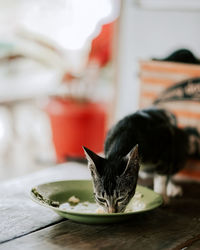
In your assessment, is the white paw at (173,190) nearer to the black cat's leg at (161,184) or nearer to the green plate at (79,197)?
the black cat's leg at (161,184)

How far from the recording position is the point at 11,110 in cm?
437

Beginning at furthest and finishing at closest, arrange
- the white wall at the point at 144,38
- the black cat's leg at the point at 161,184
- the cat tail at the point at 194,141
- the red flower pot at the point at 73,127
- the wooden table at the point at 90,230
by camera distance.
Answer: the red flower pot at the point at 73,127
the white wall at the point at 144,38
the cat tail at the point at 194,141
the black cat's leg at the point at 161,184
the wooden table at the point at 90,230

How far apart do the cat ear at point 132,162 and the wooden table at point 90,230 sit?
143 mm

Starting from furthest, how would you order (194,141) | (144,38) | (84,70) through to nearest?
1. (84,70)
2. (144,38)
3. (194,141)

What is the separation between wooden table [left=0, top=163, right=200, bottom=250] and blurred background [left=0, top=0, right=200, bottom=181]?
59 cm

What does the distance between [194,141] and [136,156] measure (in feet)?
2.27

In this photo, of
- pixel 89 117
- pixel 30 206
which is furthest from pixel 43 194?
pixel 89 117

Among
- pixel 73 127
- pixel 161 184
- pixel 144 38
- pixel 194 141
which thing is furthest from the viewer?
pixel 73 127

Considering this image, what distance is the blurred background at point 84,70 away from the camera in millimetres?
2043

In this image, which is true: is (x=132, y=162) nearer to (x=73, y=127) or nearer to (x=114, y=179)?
(x=114, y=179)

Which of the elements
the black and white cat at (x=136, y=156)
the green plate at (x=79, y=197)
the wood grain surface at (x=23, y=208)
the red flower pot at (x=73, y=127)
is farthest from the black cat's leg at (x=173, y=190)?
the red flower pot at (x=73, y=127)

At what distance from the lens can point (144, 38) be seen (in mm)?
2301

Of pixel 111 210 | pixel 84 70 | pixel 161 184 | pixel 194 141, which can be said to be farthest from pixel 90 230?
pixel 84 70

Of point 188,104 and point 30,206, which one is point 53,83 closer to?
point 188,104
